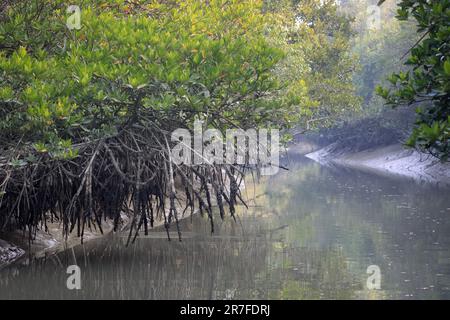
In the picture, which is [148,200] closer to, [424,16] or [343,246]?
[343,246]

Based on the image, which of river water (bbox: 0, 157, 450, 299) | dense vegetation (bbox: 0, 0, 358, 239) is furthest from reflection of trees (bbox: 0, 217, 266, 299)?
dense vegetation (bbox: 0, 0, 358, 239)

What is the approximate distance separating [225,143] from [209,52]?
1.84 metres

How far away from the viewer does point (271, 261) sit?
1409 centimetres

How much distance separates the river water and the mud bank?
1176cm

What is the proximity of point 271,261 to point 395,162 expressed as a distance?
31.4 m

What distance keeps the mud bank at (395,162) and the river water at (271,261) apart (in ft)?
38.6

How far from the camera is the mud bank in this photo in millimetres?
36156

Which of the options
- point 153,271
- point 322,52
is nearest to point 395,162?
point 322,52

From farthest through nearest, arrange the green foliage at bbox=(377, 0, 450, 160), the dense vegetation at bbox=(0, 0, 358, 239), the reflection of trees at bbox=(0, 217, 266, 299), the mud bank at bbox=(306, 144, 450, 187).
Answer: the mud bank at bbox=(306, 144, 450, 187), the reflection of trees at bbox=(0, 217, 266, 299), the dense vegetation at bbox=(0, 0, 358, 239), the green foliage at bbox=(377, 0, 450, 160)

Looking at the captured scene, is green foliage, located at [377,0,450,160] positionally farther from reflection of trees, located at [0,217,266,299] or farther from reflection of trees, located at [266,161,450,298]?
reflection of trees, located at [0,217,266,299]

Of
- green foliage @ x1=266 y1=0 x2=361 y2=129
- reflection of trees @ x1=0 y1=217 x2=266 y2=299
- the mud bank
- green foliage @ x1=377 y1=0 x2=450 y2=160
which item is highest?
green foliage @ x1=266 y1=0 x2=361 y2=129

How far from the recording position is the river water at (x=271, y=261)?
1164 centimetres

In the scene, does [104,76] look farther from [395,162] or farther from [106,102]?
[395,162]

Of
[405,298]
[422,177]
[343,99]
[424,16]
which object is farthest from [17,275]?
[422,177]
